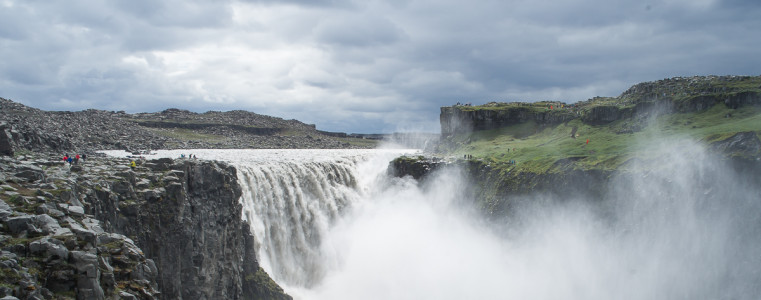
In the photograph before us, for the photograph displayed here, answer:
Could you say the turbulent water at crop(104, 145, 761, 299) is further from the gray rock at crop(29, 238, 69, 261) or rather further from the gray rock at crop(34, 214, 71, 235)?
the gray rock at crop(29, 238, 69, 261)

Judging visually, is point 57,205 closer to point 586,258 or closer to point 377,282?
point 377,282

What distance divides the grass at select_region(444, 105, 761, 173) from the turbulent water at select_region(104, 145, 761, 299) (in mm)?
5225

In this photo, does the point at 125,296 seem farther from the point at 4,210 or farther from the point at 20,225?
the point at 4,210

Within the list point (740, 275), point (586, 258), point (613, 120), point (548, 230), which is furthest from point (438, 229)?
point (613, 120)

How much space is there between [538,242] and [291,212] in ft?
107

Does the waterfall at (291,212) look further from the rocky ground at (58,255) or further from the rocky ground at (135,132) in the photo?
the rocky ground at (58,255)

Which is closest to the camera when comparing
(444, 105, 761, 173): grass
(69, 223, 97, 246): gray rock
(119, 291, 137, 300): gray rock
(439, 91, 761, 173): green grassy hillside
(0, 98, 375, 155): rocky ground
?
(69, 223, 97, 246): gray rock

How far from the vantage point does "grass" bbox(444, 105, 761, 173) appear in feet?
208

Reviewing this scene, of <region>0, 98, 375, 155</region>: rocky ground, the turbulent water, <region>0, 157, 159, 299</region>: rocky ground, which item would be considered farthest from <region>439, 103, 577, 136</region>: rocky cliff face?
<region>0, 157, 159, 299</region>: rocky ground

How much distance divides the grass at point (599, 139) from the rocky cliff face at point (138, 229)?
43785mm

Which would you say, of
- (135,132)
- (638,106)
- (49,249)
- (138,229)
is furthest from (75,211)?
(135,132)

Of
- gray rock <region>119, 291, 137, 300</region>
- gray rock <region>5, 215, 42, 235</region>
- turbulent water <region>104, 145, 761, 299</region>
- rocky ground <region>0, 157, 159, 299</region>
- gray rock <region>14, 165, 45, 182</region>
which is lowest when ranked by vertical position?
turbulent water <region>104, 145, 761, 299</region>

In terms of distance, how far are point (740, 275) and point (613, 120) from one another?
48.2m

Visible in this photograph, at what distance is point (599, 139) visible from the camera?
80562 mm
